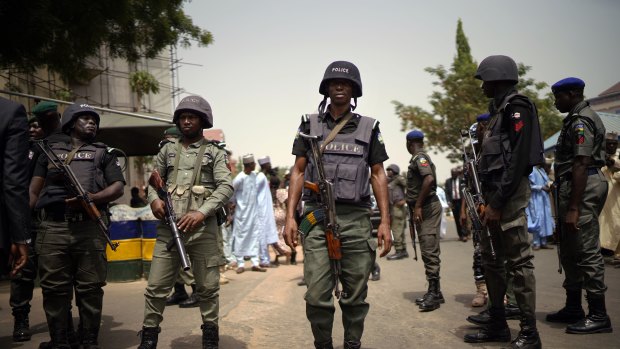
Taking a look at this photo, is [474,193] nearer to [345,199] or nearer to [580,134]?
[580,134]

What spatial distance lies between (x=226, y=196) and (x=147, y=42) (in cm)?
857

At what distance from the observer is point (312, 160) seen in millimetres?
3930

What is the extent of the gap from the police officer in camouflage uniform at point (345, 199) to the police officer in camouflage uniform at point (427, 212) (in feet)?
8.04

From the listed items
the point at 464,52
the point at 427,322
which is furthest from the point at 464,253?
the point at 464,52

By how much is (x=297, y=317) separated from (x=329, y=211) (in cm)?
236

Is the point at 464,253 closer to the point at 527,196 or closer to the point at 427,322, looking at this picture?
the point at 427,322

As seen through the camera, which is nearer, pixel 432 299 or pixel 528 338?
pixel 528 338

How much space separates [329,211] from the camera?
3.78m

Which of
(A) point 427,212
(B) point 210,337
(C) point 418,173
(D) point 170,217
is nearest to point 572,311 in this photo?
(A) point 427,212

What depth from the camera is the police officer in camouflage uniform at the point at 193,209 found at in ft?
13.5

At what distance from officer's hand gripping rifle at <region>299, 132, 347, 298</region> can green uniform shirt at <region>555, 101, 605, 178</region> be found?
2399 millimetres

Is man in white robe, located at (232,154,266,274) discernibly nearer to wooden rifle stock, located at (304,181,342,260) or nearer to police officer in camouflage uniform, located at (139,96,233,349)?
police officer in camouflage uniform, located at (139,96,233,349)

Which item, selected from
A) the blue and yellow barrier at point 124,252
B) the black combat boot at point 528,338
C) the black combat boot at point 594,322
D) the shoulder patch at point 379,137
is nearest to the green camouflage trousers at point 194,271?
the shoulder patch at point 379,137

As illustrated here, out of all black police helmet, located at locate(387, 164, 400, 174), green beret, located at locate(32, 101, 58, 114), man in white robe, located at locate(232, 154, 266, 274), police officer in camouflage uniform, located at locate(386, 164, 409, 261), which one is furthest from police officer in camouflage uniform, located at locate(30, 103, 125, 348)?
black police helmet, located at locate(387, 164, 400, 174)
